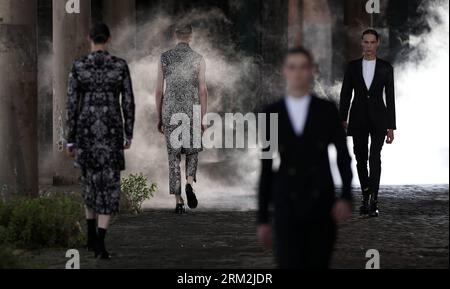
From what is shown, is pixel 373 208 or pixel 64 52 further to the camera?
pixel 64 52

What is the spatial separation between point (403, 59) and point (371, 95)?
10.7 meters

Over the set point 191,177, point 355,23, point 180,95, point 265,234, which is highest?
point 355,23

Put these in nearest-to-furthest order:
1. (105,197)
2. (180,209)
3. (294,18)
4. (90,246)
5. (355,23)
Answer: (105,197), (90,246), (180,209), (355,23), (294,18)

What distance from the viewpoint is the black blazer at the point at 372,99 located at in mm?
12367

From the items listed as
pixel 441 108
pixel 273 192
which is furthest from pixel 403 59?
pixel 273 192

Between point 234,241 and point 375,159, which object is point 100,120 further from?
point 375,159

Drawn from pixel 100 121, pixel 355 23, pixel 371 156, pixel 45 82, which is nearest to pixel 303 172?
pixel 100 121

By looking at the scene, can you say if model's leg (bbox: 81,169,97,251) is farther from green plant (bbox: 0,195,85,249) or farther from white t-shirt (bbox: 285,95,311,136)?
white t-shirt (bbox: 285,95,311,136)

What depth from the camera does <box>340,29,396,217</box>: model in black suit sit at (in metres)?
12.4

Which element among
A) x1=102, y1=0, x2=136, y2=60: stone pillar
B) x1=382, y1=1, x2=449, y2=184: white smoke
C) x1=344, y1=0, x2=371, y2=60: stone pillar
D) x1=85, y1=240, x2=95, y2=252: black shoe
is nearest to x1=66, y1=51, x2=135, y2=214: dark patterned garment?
x1=85, y1=240, x2=95, y2=252: black shoe

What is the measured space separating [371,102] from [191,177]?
234cm

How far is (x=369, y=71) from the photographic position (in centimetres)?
1234

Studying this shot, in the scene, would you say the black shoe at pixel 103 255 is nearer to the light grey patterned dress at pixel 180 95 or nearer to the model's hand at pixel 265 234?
the light grey patterned dress at pixel 180 95

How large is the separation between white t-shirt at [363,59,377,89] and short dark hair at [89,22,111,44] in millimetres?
3731
